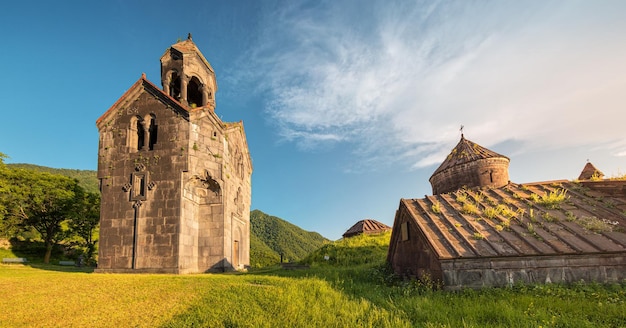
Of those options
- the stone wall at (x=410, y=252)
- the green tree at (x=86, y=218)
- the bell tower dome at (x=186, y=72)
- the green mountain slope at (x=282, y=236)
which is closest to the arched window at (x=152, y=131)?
the bell tower dome at (x=186, y=72)

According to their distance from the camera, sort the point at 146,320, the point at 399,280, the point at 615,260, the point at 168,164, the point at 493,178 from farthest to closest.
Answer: the point at 493,178, the point at 168,164, the point at 399,280, the point at 615,260, the point at 146,320

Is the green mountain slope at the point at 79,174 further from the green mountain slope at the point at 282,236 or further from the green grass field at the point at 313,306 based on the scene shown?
the green grass field at the point at 313,306

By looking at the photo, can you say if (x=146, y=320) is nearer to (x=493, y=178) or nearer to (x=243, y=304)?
(x=243, y=304)

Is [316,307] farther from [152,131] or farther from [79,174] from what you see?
[79,174]

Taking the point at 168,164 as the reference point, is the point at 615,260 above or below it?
below

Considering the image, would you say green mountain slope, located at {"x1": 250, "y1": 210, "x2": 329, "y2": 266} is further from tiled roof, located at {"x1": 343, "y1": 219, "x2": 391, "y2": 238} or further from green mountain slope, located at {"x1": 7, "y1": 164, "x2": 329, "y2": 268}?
tiled roof, located at {"x1": 343, "y1": 219, "x2": 391, "y2": 238}

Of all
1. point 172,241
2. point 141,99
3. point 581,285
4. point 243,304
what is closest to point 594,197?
point 581,285

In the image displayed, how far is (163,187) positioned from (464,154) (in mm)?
19562

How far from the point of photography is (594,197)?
9164 millimetres

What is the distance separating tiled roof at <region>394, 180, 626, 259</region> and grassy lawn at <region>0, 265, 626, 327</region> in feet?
3.10

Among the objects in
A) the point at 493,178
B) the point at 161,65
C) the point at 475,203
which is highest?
the point at 161,65

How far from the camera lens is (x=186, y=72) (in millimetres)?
18375

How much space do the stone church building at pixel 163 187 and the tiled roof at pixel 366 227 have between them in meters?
17.7

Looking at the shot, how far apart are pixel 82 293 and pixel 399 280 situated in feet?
28.6
